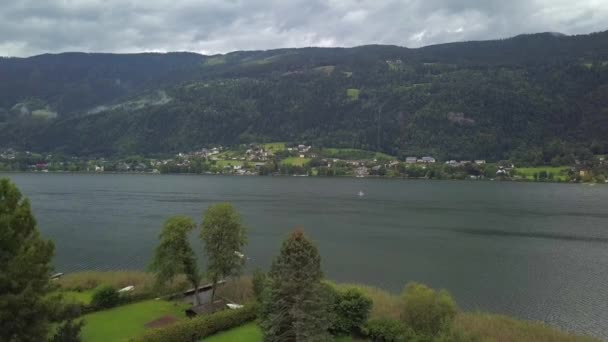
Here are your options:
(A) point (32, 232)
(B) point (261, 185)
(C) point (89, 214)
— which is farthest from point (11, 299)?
(B) point (261, 185)

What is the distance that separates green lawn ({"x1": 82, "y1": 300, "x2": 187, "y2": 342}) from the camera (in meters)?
22.2

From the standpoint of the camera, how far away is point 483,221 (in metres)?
70.9

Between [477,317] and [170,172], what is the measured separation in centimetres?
16993

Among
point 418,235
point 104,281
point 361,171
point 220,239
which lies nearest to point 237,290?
point 220,239

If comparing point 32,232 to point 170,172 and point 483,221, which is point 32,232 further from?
point 170,172

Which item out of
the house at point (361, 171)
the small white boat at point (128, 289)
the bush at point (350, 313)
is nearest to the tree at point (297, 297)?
the bush at point (350, 313)

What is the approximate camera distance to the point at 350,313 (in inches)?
894

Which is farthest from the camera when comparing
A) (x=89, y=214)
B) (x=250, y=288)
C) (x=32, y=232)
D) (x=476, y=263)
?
(x=89, y=214)

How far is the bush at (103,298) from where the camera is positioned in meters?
26.4

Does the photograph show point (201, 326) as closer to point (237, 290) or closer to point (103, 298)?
point (103, 298)

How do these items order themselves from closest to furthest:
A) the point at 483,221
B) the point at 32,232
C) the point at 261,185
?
the point at 32,232, the point at 483,221, the point at 261,185

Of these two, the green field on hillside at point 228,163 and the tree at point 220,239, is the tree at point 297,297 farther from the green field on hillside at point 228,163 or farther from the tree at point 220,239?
the green field on hillside at point 228,163

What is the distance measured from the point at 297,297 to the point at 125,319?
11971 millimetres

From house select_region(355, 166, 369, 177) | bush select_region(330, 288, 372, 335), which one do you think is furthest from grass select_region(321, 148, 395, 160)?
bush select_region(330, 288, 372, 335)
